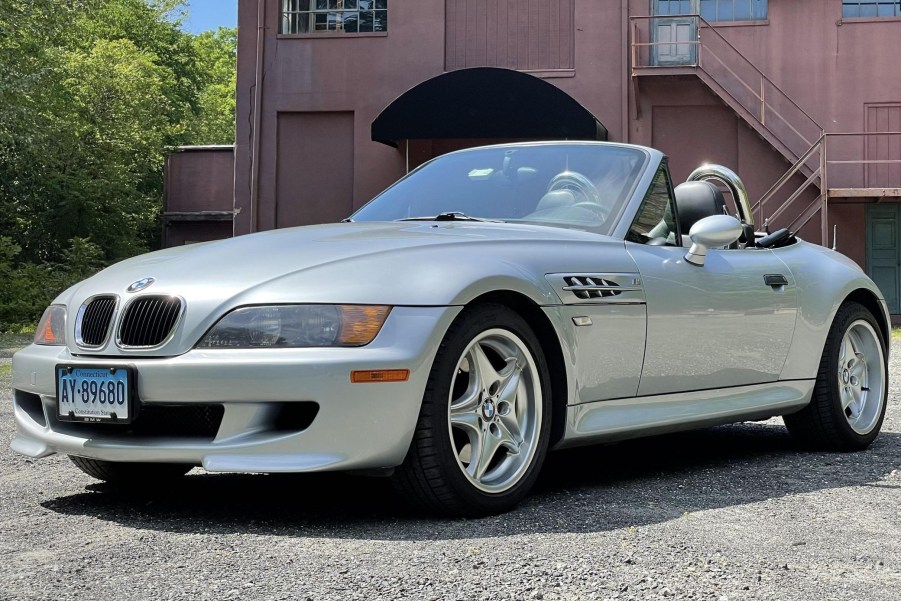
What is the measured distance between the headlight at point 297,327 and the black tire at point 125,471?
1.03 meters

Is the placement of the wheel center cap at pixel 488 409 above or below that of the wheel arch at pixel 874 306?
below

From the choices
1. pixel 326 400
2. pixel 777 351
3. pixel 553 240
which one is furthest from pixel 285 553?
pixel 777 351

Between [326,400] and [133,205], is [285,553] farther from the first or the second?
[133,205]

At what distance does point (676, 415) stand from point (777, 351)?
34.7 inches

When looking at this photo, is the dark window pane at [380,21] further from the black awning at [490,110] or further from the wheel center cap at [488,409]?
the wheel center cap at [488,409]

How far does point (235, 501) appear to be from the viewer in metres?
4.34

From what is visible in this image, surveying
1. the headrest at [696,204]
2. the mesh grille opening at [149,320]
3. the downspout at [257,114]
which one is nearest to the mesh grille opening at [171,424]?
the mesh grille opening at [149,320]

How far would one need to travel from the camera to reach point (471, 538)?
11.8ft

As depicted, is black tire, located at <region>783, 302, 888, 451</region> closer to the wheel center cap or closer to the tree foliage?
the wheel center cap

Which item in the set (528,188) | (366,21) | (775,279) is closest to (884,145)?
(366,21)

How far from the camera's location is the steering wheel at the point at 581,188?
4.98 meters

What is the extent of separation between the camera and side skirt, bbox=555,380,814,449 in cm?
439

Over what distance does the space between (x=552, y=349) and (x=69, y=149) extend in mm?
28548

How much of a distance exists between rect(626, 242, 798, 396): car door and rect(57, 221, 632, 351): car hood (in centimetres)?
26
